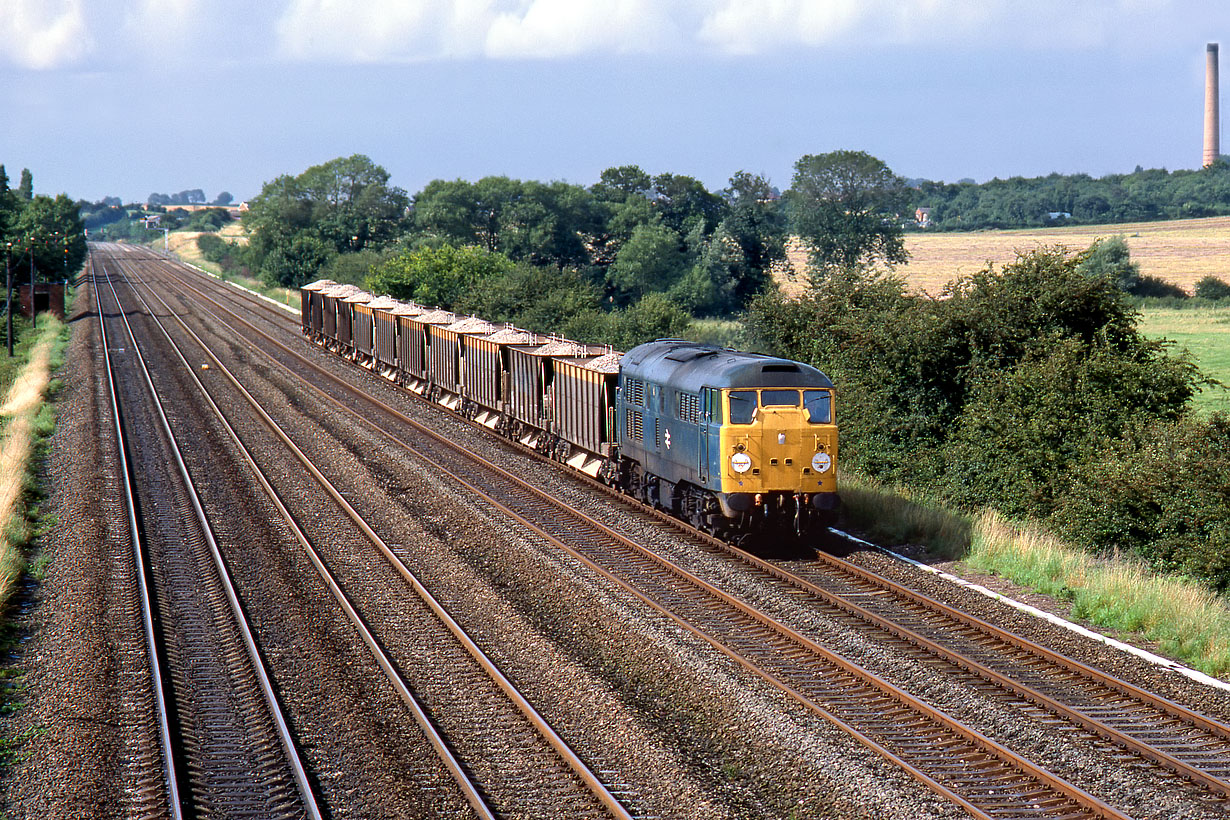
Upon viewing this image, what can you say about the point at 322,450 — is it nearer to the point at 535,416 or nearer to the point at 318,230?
the point at 535,416

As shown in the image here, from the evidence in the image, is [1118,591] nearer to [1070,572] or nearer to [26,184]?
[1070,572]

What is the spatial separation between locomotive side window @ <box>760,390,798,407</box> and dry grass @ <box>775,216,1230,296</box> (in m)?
46.9

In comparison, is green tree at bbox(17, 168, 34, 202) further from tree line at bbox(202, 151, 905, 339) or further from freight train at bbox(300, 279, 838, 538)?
freight train at bbox(300, 279, 838, 538)

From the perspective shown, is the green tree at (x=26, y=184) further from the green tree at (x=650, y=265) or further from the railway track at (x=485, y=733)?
the railway track at (x=485, y=733)

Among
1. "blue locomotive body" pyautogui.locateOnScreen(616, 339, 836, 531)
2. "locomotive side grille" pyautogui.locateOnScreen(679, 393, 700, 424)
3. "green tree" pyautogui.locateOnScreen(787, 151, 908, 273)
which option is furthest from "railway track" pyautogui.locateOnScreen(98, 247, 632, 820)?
"green tree" pyautogui.locateOnScreen(787, 151, 908, 273)

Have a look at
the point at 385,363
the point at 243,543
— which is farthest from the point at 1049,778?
the point at 385,363

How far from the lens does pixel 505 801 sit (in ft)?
34.9

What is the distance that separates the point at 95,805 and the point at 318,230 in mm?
102556

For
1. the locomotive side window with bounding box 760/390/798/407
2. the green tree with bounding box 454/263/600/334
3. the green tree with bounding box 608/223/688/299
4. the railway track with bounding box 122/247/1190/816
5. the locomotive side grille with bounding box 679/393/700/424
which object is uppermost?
the green tree with bounding box 608/223/688/299

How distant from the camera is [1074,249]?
3521 inches

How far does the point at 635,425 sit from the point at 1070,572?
30.2 ft

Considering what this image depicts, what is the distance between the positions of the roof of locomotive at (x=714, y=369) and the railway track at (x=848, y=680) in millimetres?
3004

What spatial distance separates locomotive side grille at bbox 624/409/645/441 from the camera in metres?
23.2

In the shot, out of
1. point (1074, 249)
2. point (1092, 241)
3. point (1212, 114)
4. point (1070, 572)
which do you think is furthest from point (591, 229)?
point (1212, 114)
